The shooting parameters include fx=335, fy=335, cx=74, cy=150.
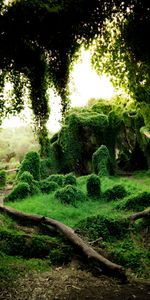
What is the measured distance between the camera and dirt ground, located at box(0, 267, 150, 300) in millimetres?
6699

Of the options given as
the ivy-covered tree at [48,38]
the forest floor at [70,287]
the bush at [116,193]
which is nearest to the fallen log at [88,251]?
the forest floor at [70,287]

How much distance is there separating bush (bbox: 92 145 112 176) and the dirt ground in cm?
1730

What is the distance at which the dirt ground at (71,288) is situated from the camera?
6699 mm

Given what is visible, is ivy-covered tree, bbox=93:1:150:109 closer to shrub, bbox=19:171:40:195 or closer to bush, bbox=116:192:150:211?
bush, bbox=116:192:150:211

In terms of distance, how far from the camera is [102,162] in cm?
2538

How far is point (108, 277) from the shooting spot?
7.87 m

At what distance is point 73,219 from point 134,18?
29.6ft

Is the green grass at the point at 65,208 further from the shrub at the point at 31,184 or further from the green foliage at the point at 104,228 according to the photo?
the green foliage at the point at 104,228

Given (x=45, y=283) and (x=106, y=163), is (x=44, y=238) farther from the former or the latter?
(x=106, y=163)

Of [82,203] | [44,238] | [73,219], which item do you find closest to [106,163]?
[82,203]

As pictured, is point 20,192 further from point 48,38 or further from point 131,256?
point 48,38

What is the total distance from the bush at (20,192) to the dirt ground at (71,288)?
11769 mm

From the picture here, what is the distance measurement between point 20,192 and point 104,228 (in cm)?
983

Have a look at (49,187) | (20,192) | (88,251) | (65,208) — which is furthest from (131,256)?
(49,187)
